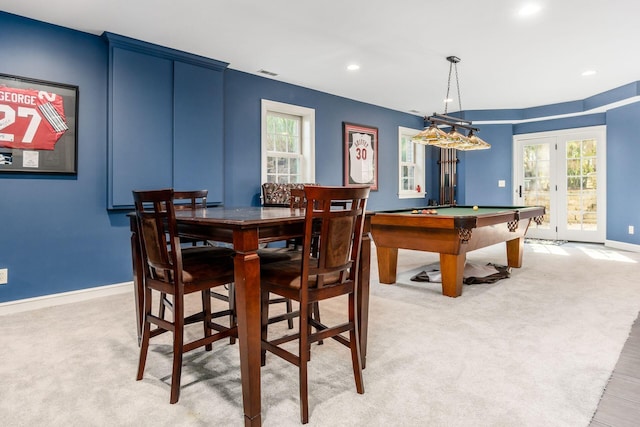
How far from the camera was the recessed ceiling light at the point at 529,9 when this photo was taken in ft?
10.2

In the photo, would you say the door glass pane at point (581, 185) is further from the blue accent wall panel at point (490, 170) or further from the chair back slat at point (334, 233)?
the chair back slat at point (334, 233)

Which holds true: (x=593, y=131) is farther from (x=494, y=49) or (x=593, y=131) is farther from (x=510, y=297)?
(x=510, y=297)

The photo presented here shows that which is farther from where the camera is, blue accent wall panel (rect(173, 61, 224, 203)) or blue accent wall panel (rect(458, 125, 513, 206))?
blue accent wall panel (rect(458, 125, 513, 206))

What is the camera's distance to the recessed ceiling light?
3107mm

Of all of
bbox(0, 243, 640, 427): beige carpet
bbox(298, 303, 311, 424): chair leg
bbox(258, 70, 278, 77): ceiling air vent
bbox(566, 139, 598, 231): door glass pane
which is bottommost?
bbox(0, 243, 640, 427): beige carpet

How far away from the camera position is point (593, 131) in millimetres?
6602

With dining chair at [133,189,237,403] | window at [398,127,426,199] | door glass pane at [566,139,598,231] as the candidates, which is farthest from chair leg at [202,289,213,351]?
door glass pane at [566,139,598,231]

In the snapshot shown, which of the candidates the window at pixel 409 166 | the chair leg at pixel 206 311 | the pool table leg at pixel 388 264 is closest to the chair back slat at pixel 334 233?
the chair leg at pixel 206 311

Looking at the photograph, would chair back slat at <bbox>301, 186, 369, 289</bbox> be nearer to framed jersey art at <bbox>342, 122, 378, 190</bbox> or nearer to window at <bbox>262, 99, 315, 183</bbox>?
window at <bbox>262, 99, 315, 183</bbox>

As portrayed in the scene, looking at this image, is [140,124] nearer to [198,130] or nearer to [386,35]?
[198,130]

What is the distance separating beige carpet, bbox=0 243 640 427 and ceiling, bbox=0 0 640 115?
100 inches

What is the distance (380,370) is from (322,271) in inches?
30.4

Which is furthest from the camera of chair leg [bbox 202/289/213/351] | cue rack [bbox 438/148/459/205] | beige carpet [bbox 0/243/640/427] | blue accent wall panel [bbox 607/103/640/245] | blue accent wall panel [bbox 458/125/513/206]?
cue rack [bbox 438/148/459/205]

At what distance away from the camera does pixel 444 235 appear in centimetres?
330
